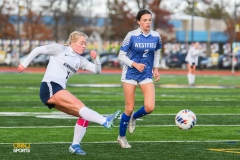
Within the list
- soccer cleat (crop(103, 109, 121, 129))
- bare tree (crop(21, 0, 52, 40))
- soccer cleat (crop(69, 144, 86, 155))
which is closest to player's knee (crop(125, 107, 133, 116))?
soccer cleat (crop(69, 144, 86, 155))

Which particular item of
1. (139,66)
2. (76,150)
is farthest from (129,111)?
(76,150)

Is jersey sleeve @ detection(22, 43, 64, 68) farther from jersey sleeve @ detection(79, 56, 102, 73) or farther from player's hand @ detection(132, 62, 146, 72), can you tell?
player's hand @ detection(132, 62, 146, 72)

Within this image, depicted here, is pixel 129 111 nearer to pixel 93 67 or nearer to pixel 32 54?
pixel 93 67

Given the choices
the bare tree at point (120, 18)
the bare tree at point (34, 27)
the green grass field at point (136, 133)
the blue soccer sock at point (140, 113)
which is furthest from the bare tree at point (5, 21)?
the blue soccer sock at point (140, 113)

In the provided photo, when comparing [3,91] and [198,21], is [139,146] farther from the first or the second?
[198,21]

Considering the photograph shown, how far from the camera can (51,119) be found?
1667 centimetres

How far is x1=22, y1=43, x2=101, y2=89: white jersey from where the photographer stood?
10750 millimetres

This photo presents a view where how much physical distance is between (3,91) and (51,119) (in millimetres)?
11307

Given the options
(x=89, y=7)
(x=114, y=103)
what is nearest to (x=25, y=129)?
(x=114, y=103)

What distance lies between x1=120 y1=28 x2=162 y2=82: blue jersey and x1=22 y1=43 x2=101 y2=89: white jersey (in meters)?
1.14

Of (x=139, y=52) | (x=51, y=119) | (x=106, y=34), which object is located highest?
(x=139, y=52)

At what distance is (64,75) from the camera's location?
10859mm

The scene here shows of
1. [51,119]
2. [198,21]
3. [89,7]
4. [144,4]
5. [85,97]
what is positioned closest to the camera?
[51,119]

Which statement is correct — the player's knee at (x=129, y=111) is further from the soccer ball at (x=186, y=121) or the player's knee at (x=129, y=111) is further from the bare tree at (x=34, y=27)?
the bare tree at (x=34, y=27)
